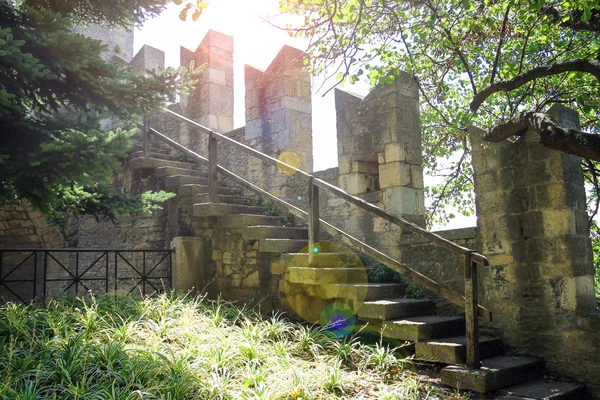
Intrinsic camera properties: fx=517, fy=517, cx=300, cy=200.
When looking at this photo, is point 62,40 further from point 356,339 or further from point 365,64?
point 356,339

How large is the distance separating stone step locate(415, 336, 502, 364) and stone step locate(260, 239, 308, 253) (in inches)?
74.7

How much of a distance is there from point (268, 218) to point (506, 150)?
2991 mm

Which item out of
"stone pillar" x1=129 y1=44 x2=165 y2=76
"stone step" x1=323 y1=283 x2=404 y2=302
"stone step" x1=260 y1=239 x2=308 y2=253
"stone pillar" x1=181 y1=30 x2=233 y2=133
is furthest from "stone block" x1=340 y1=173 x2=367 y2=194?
"stone pillar" x1=129 y1=44 x2=165 y2=76

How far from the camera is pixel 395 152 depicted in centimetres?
564

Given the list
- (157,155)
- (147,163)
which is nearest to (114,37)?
(157,155)

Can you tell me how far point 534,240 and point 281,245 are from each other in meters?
2.53

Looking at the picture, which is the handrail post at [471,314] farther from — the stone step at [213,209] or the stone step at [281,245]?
the stone step at [213,209]

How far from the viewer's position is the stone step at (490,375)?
379 cm

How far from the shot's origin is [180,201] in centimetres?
714

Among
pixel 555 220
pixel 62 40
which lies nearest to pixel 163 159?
pixel 62 40

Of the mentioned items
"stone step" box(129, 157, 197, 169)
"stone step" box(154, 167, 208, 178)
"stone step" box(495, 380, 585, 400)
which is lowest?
"stone step" box(495, 380, 585, 400)

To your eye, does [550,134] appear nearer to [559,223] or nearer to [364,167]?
[559,223]

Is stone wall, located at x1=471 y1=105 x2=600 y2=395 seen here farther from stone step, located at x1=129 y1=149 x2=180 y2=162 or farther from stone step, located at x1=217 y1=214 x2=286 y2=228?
stone step, located at x1=129 y1=149 x2=180 y2=162

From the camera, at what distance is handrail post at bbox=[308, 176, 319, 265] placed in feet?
17.2
